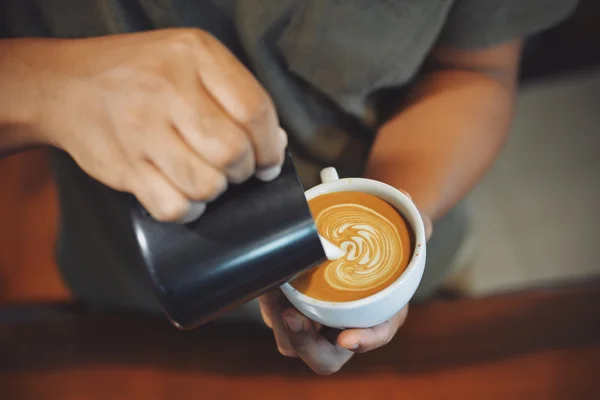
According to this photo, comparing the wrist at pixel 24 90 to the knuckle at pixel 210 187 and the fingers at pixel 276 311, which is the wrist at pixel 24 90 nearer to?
the knuckle at pixel 210 187

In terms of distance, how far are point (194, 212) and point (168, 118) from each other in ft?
0.28

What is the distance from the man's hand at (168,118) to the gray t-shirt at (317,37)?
0.22 metres

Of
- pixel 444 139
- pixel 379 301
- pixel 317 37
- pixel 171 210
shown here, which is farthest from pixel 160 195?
pixel 444 139

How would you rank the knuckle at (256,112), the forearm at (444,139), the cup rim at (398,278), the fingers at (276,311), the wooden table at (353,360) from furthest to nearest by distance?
the wooden table at (353,360), the forearm at (444,139), the fingers at (276,311), the cup rim at (398,278), the knuckle at (256,112)

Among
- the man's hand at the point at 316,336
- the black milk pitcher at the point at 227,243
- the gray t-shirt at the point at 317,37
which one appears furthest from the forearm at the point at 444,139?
the black milk pitcher at the point at 227,243

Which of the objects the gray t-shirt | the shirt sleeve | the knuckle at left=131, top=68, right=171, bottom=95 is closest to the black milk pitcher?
the knuckle at left=131, top=68, right=171, bottom=95

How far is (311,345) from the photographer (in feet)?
2.08

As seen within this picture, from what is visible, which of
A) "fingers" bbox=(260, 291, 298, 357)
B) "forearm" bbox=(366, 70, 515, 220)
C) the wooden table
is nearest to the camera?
"fingers" bbox=(260, 291, 298, 357)

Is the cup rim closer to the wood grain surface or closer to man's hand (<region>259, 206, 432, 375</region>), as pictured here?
man's hand (<region>259, 206, 432, 375</region>)

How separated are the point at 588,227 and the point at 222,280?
1554mm

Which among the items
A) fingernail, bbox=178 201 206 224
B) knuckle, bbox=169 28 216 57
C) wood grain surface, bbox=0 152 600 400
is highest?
knuckle, bbox=169 28 216 57

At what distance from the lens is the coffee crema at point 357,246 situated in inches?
22.8

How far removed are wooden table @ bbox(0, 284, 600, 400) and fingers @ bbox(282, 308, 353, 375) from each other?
9.3 inches

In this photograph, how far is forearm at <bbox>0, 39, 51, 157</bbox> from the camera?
514mm
